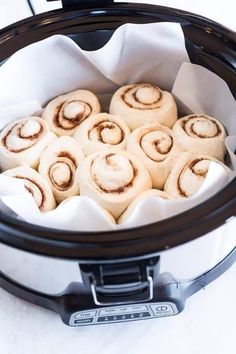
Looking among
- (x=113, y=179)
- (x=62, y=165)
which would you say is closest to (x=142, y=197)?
(x=113, y=179)

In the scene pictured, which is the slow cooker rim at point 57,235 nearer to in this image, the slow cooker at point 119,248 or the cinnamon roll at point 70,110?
the slow cooker at point 119,248

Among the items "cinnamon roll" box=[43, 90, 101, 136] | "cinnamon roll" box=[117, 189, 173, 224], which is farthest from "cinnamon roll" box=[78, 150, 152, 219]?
"cinnamon roll" box=[43, 90, 101, 136]

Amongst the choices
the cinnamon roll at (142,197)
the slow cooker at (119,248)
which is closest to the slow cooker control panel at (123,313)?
the slow cooker at (119,248)

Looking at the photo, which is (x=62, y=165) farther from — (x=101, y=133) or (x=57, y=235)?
(x=57, y=235)

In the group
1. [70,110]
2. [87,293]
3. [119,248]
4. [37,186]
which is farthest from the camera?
[70,110]

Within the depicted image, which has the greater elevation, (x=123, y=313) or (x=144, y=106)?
(x=144, y=106)

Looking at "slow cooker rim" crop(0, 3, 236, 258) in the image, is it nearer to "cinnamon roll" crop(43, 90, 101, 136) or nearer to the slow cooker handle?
the slow cooker handle
